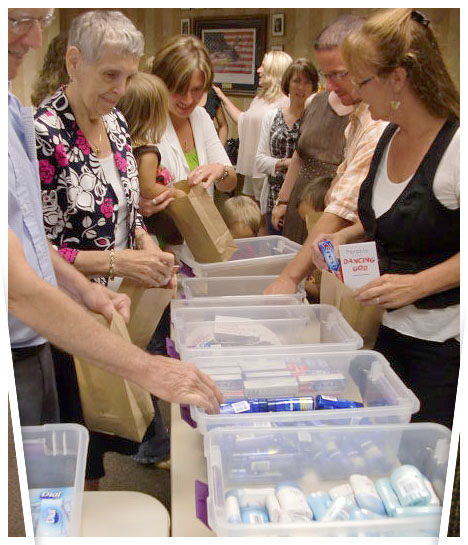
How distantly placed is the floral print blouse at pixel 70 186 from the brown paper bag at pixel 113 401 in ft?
0.58

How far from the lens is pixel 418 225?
1.14m

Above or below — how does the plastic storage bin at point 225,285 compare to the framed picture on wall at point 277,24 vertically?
below

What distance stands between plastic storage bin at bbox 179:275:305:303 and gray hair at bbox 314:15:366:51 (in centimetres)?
73

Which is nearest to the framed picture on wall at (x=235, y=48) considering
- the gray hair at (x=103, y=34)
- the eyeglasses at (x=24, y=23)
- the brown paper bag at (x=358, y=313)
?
the gray hair at (x=103, y=34)

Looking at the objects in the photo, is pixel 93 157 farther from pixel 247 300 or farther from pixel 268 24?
pixel 247 300

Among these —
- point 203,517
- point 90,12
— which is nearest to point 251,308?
point 203,517

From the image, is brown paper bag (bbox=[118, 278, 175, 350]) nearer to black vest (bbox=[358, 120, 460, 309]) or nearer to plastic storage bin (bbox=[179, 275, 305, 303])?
plastic storage bin (bbox=[179, 275, 305, 303])

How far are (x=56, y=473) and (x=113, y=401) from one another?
165 mm

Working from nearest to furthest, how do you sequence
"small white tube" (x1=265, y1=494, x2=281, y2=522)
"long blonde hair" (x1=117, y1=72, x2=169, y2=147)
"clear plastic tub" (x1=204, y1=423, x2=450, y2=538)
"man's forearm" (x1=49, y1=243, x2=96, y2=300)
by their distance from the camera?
"small white tube" (x1=265, y1=494, x2=281, y2=522) → "clear plastic tub" (x1=204, y1=423, x2=450, y2=538) → "man's forearm" (x1=49, y1=243, x2=96, y2=300) → "long blonde hair" (x1=117, y1=72, x2=169, y2=147)

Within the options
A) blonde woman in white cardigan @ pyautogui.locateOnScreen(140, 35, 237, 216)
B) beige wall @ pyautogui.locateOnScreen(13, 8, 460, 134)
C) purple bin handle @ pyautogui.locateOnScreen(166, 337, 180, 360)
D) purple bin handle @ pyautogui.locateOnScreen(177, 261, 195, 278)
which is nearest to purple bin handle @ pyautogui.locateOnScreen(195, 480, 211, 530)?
purple bin handle @ pyautogui.locateOnScreen(166, 337, 180, 360)

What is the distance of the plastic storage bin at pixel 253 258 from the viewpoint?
5.45 feet

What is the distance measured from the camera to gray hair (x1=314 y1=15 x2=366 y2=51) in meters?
0.99

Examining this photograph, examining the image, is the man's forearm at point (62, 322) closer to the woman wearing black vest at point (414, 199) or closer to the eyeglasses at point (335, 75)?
the woman wearing black vest at point (414, 199)

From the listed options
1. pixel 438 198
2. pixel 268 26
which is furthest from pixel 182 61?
pixel 438 198
